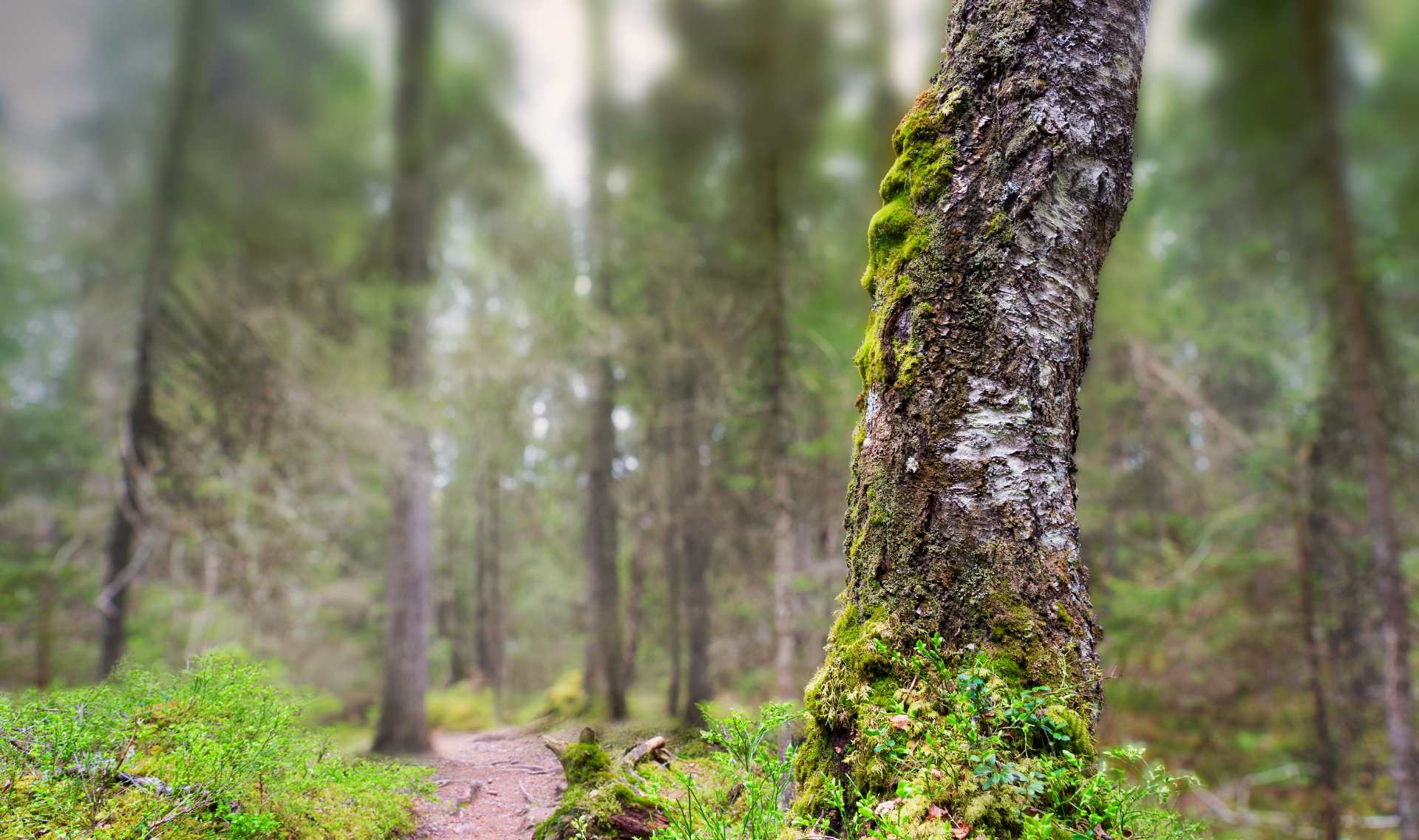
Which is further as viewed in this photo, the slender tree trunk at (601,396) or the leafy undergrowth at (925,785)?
the slender tree trunk at (601,396)

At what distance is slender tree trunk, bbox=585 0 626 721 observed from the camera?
5910 mm

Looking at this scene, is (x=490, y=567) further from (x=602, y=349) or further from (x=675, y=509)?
(x=602, y=349)

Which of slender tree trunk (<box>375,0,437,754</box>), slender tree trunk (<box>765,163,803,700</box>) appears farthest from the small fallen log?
slender tree trunk (<box>765,163,803,700</box>)

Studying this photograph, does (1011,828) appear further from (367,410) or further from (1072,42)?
(367,410)

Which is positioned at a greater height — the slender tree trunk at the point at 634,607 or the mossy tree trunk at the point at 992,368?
the mossy tree trunk at the point at 992,368

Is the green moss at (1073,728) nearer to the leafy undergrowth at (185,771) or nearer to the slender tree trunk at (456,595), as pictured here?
the leafy undergrowth at (185,771)

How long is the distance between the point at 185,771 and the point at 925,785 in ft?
6.73

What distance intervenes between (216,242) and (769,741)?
5.41m

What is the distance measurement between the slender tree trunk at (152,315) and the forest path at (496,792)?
3.88m

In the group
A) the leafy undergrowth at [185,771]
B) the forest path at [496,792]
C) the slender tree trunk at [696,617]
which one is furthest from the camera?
the slender tree trunk at [696,617]

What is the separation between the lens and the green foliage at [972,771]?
5.23 feet

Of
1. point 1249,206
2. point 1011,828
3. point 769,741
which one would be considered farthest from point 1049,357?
point 1249,206

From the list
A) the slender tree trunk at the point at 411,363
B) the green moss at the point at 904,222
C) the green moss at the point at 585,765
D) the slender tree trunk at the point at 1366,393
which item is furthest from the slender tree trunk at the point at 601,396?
the slender tree trunk at the point at 1366,393

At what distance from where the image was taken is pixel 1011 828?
160 centimetres
